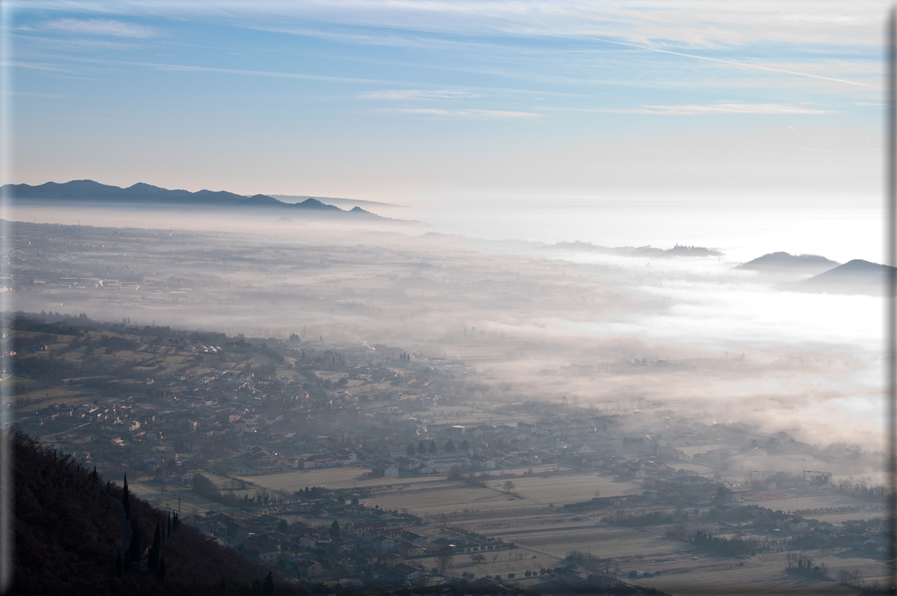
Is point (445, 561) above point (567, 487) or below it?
above

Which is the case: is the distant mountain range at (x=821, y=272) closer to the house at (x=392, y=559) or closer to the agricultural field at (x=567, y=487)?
the agricultural field at (x=567, y=487)

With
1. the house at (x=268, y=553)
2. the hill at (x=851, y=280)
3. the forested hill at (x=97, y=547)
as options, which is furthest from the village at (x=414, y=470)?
the hill at (x=851, y=280)

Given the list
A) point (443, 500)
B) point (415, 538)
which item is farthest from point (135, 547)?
point (443, 500)

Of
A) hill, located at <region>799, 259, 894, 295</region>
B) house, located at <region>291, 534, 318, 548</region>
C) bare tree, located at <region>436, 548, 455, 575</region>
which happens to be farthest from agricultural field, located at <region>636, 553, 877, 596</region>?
hill, located at <region>799, 259, 894, 295</region>

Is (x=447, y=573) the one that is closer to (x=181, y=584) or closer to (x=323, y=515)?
(x=323, y=515)

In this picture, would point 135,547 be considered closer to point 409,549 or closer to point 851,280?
point 409,549

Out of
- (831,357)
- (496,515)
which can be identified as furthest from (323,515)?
(831,357)

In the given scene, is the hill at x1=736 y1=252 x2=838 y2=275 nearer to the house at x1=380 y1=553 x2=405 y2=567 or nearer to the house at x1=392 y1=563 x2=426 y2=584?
the house at x1=380 y1=553 x2=405 y2=567
